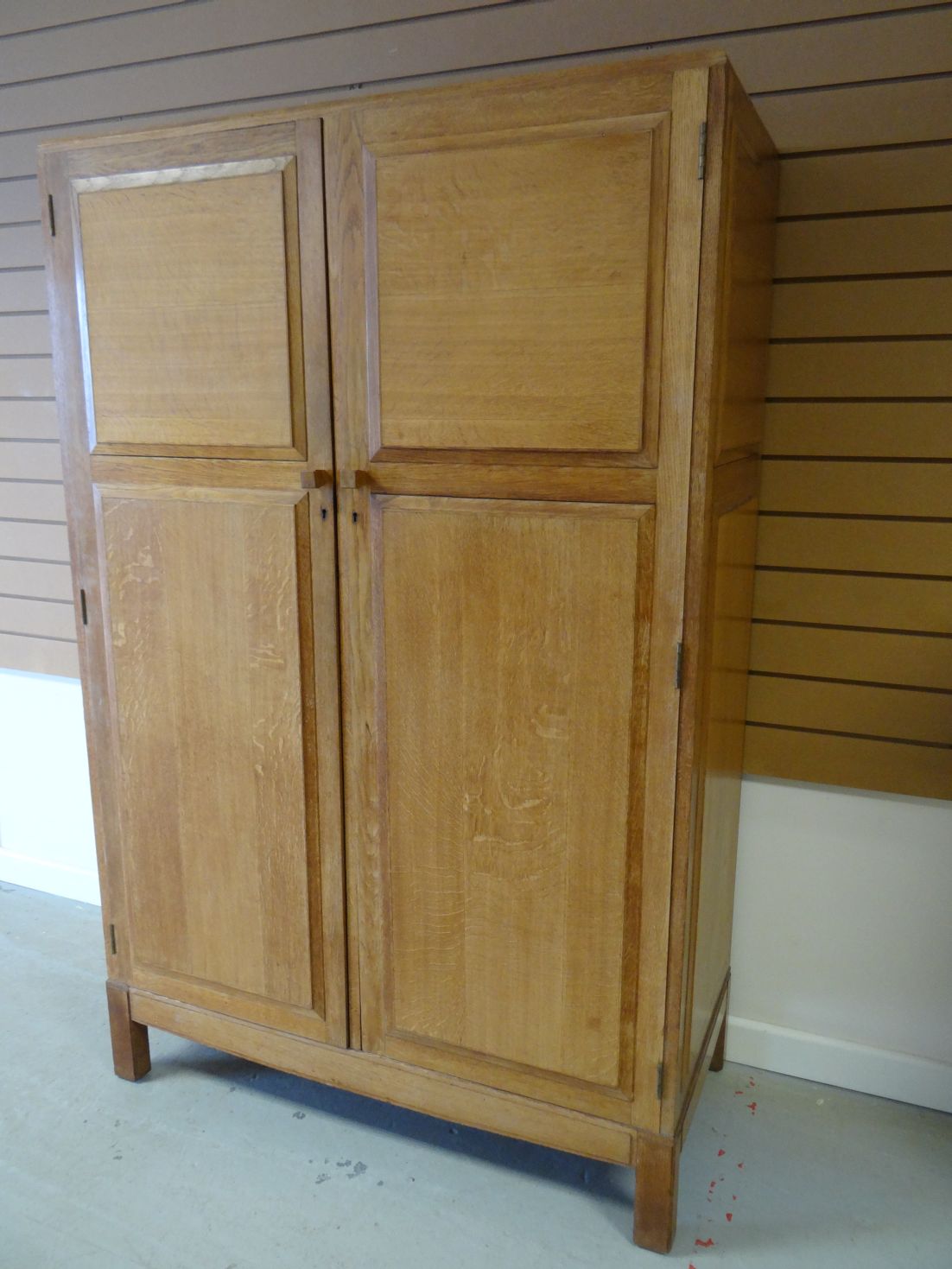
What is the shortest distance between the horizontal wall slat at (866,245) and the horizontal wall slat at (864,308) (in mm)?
25

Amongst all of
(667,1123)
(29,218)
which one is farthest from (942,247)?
(29,218)

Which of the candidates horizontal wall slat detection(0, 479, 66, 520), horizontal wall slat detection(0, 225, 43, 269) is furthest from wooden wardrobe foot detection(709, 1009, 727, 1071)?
horizontal wall slat detection(0, 225, 43, 269)

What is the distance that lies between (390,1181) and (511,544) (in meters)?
1.25

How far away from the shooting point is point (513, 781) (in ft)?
5.55

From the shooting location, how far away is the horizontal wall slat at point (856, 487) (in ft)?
6.29

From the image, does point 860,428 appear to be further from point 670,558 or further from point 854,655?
point 670,558

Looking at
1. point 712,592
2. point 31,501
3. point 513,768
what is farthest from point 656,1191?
point 31,501

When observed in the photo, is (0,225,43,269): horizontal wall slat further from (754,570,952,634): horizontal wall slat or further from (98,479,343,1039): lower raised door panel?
(754,570,952,634): horizontal wall slat

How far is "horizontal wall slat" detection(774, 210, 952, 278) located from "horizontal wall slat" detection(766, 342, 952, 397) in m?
0.14

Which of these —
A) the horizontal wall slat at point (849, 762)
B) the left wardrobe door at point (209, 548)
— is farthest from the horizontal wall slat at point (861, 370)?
the left wardrobe door at point (209, 548)

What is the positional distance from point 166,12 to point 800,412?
178 centimetres

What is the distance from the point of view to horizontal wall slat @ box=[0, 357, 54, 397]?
2.79 metres

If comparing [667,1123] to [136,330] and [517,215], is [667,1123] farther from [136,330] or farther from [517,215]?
[136,330]

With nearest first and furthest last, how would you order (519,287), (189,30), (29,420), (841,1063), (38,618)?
(519,287) < (841,1063) < (189,30) < (29,420) < (38,618)
